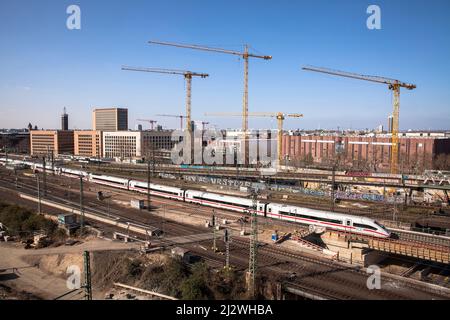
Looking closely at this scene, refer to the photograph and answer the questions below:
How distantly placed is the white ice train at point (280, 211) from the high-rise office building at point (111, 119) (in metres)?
118

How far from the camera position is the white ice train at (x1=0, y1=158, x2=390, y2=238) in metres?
28.0

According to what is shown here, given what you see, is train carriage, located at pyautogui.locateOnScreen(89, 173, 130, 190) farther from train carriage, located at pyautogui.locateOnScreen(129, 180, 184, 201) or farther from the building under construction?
the building under construction

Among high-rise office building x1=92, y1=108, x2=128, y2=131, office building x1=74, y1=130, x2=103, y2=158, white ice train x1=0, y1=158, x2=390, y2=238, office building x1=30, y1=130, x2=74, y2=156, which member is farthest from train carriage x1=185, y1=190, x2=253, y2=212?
high-rise office building x1=92, y1=108, x2=128, y2=131

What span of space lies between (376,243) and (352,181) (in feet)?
81.1

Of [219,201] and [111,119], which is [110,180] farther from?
[111,119]

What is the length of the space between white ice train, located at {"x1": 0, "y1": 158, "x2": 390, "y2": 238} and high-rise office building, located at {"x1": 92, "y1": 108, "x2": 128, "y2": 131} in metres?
118

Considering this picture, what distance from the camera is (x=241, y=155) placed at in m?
101

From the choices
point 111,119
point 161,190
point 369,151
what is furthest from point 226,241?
point 111,119

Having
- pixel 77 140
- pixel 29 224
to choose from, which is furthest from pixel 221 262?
pixel 77 140

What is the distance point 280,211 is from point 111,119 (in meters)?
145

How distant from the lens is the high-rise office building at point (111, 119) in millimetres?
162375

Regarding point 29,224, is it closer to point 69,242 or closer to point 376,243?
point 69,242

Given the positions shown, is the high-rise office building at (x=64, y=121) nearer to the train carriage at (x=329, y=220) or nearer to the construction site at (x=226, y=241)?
the construction site at (x=226, y=241)

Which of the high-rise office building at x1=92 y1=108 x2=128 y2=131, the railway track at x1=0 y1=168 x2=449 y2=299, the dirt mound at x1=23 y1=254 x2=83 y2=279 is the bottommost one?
the dirt mound at x1=23 y1=254 x2=83 y2=279
